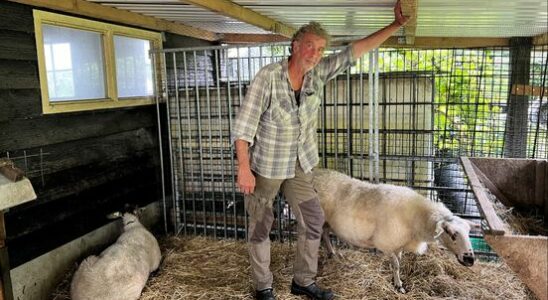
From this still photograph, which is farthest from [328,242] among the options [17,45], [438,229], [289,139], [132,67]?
[17,45]

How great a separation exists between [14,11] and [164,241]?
2.68m

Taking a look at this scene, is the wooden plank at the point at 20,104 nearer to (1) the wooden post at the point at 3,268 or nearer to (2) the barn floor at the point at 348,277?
(1) the wooden post at the point at 3,268

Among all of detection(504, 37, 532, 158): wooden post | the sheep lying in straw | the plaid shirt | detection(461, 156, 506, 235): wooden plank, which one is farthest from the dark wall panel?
detection(504, 37, 532, 158): wooden post

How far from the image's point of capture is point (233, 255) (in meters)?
4.48

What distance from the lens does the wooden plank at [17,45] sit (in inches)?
131

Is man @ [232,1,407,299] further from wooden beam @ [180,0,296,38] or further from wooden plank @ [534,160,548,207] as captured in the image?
wooden plank @ [534,160,548,207]

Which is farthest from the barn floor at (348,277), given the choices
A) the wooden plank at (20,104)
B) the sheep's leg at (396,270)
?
the wooden plank at (20,104)

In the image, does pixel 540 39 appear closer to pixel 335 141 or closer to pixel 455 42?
pixel 455 42

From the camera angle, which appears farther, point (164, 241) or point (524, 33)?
point (524, 33)

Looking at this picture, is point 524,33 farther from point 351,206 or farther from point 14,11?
point 14,11

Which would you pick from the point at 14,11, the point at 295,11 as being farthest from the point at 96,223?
the point at 295,11

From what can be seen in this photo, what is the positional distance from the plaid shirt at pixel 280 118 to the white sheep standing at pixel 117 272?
4.65 feet

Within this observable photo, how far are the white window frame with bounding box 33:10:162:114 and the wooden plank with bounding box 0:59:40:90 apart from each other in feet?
0.21

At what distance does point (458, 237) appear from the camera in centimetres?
312
